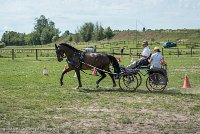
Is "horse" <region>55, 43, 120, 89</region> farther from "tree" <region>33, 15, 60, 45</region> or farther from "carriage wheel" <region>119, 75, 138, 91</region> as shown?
"tree" <region>33, 15, 60, 45</region>

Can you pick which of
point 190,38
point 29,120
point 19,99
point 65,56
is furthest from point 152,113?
point 190,38

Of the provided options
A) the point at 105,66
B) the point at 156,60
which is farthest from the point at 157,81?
the point at 105,66

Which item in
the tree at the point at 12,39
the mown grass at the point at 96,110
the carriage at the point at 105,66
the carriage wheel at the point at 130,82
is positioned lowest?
the mown grass at the point at 96,110

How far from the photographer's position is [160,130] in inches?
→ 315

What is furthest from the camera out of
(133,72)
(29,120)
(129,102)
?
(133,72)

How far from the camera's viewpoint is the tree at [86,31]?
14788cm

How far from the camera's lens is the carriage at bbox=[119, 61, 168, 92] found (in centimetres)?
1395

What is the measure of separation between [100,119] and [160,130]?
1.65 metres

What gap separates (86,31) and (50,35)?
2754cm

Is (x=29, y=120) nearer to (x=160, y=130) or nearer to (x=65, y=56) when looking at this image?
(x=160, y=130)

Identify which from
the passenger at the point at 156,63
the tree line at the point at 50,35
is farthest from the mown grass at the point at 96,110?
the tree line at the point at 50,35

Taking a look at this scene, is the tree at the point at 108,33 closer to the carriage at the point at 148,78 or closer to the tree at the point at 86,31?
the tree at the point at 86,31

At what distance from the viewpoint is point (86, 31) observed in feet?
489

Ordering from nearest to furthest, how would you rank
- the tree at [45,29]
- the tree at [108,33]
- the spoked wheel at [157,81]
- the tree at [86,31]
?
the spoked wheel at [157,81]
the tree at [108,33]
the tree at [86,31]
the tree at [45,29]
